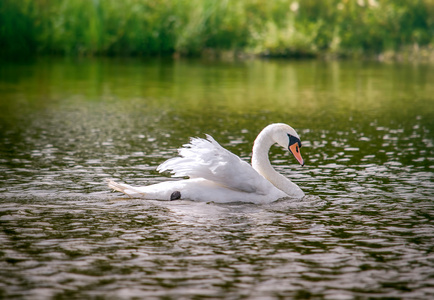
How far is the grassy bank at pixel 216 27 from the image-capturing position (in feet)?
145

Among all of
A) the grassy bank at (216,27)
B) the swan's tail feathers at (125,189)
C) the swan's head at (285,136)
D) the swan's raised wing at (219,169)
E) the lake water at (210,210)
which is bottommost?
the lake water at (210,210)

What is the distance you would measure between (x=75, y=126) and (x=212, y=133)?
3304mm

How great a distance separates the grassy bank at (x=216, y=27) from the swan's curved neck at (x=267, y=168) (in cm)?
3386

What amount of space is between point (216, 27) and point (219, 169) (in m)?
39.6

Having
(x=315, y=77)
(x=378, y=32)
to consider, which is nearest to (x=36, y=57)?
(x=315, y=77)

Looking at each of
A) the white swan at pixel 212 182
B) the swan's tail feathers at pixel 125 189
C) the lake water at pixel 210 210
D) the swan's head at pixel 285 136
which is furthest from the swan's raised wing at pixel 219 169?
the swan's head at pixel 285 136

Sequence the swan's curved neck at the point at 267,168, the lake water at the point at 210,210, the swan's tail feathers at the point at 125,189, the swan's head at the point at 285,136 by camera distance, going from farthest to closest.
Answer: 1. the swan's head at the point at 285,136
2. the swan's curved neck at the point at 267,168
3. the swan's tail feathers at the point at 125,189
4. the lake water at the point at 210,210

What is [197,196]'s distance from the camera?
1051 centimetres

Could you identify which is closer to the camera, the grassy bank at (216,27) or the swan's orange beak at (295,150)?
the swan's orange beak at (295,150)

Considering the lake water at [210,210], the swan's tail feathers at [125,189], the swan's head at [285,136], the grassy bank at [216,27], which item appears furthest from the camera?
the grassy bank at [216,27]

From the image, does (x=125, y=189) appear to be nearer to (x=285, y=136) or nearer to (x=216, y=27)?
(x=285, y=136)

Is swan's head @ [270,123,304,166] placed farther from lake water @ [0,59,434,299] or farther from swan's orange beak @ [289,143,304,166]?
lake water @ [0,59,434,299]

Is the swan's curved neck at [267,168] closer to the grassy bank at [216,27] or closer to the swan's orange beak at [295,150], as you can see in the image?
the swan's orange beak at [295,150]

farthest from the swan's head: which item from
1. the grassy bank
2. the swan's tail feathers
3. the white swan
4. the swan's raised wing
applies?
the grassy bank
